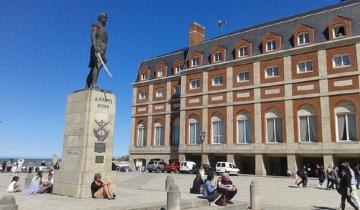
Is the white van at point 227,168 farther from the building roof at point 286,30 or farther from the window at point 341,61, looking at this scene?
the window at point 341,61

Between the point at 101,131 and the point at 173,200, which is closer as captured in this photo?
the point at 173,200

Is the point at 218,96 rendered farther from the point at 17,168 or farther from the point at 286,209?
the point at 286,209

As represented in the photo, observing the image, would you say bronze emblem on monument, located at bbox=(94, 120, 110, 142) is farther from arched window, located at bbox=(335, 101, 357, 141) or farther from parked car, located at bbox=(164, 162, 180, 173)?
parked car, located at bbox=(164, 162, 180, 173)

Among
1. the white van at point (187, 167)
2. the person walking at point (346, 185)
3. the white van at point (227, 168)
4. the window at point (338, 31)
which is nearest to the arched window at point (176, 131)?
the white van at point (187, 167)

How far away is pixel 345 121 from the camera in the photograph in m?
34.9

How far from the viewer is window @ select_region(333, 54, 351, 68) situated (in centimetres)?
3544

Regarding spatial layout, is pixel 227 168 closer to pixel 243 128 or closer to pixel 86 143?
pixel 243 128

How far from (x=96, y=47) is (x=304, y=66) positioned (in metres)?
28.1

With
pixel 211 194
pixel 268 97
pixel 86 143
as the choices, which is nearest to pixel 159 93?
pixel 268 97

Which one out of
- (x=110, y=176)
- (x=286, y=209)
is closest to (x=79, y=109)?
(x=110, y=176)

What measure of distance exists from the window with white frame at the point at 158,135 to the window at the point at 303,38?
22616 mm

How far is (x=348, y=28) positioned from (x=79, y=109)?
1199 inches

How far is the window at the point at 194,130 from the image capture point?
151 feet

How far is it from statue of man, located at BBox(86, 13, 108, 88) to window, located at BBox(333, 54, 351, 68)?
27.5 m
